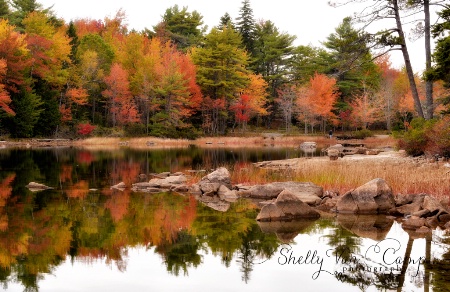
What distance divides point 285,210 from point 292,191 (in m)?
2.64

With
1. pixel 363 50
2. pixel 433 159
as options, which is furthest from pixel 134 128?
pixel 433 159

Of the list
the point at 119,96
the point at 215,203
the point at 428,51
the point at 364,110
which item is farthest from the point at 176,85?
the point at 215,203

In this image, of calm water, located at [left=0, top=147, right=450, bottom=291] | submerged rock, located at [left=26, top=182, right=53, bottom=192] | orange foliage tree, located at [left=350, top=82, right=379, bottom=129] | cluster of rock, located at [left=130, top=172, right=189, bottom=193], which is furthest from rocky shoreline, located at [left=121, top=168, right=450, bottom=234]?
orange foliage tree, located at [left=350, top=82, right=379, bottom=129]

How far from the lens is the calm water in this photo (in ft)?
25.9

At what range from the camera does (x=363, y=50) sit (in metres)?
23.8

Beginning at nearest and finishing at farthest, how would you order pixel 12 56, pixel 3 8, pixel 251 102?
pixel 12 56 < pixel 3 8 < pixel 251 102

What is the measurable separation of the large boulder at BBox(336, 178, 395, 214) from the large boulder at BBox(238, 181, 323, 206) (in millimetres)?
1136

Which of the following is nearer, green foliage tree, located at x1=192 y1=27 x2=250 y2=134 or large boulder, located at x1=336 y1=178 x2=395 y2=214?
large boulder, located at x1=336 y1=178 x2=395 y2=214

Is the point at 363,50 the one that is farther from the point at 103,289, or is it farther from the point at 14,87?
the point at 14,87

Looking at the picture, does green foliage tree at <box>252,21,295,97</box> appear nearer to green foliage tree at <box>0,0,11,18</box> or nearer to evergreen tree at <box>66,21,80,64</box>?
evergreen tree at <box>66,21,80,64</box>

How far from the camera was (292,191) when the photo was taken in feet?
49.9

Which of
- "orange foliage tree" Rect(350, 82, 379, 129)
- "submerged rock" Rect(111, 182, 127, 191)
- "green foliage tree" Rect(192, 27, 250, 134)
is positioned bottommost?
"submerged rock" Rect(111, 182, 127, 191)

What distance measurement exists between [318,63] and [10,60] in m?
38.3

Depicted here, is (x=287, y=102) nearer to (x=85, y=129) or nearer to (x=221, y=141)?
(x=221, y=141)
